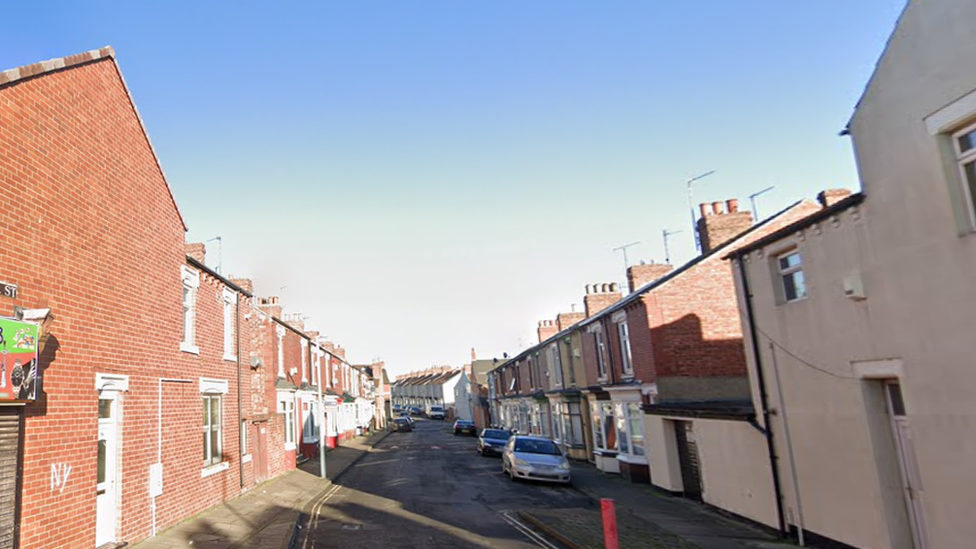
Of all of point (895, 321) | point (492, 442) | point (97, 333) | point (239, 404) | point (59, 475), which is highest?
point (97, 333)

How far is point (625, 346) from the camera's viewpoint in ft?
75.4

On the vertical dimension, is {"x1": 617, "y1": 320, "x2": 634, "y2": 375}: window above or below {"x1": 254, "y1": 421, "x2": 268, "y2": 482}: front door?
above

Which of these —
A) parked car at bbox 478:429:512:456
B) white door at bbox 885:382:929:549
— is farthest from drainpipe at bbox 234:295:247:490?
parked car at bbox 478:429:512:456

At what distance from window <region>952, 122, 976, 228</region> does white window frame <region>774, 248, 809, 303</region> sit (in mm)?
3599

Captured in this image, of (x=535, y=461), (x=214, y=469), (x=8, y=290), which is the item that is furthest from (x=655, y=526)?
(x=8, y=290)

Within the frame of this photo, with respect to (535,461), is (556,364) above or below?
above

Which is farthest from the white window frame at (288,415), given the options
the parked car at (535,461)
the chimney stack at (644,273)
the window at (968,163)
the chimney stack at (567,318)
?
the window at (968,163)

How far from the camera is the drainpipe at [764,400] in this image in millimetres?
12453

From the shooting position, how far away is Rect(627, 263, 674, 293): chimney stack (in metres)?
27.8

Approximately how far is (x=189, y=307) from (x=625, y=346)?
15.2m

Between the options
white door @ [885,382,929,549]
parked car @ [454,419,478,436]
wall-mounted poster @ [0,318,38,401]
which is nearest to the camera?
wall-mounted poster @ [0,318,38,401]

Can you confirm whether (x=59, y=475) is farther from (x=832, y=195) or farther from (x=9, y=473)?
(x=832, y=195)

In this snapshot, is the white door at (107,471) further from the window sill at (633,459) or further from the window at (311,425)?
the window at (311,425)

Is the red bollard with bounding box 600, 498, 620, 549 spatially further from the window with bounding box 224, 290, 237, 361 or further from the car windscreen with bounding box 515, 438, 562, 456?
the window with bounding box 224, 290, 237, 361
